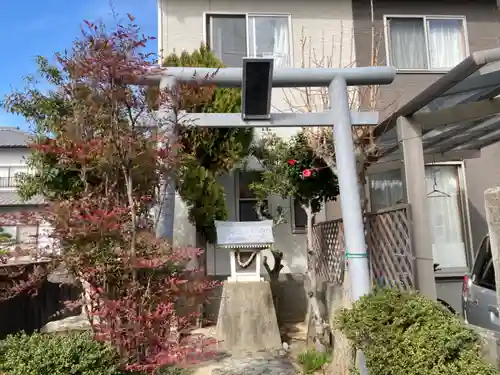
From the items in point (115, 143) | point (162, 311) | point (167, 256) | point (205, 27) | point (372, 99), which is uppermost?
point (205, 27)

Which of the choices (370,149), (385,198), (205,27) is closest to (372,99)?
(370,149)

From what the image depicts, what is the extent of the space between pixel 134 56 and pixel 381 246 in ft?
11.4

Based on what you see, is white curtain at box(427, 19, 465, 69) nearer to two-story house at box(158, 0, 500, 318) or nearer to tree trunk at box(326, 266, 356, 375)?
two-story house at box(158, 0, 500, 318)

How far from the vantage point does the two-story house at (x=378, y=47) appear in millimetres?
9453

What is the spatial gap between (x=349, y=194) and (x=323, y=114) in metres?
0.96

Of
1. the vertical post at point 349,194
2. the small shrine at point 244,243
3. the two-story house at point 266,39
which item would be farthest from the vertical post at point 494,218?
the two-story house at point 266,39

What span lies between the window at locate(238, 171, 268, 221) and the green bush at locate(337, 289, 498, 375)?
5585 mm

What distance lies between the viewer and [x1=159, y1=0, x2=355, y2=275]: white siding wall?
9258 mm

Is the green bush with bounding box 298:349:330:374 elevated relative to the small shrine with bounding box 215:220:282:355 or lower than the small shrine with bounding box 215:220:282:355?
lower

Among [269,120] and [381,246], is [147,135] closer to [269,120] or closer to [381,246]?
[269,120]

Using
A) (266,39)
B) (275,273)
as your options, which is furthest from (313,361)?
(266,39)

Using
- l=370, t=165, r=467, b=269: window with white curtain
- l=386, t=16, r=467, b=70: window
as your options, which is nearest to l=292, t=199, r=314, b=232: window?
l=370, t=165, r=467, b=269: window with white curtain

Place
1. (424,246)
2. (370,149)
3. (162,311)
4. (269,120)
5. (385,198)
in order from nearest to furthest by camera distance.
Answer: (162,311) → (424,246) → (269,120) → (370,149) → (385,198)

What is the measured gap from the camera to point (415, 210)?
4559 mm
